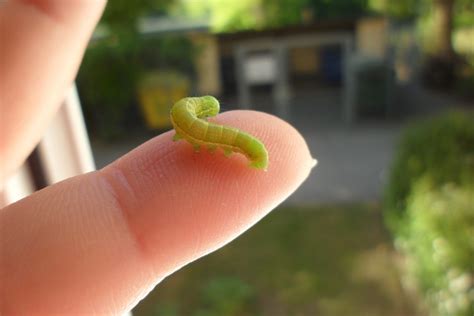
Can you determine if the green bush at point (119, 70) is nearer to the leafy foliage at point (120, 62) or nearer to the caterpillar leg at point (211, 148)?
the leafy foliage at point (120, 62)

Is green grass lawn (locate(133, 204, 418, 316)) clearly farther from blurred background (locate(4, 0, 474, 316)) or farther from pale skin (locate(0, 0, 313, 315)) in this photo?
pale skin (locate(0, 0, 313, 315))

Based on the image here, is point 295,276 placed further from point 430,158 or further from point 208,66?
point 208,66

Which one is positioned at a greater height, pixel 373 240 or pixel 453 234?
pixel 453 234

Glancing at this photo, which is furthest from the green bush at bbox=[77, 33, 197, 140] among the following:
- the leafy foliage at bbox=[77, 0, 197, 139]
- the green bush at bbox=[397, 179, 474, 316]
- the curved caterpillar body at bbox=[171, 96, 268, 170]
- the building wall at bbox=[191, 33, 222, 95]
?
the curved caterpillar body at bbox=[171, 96, 268, 170]

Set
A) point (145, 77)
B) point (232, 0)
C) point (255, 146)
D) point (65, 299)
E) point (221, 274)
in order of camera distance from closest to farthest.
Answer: point (65, 299) < point (255, 146) < point (221, 274) < point (145, 77) < point (232, 0)

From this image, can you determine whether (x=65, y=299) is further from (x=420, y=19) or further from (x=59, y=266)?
(x=420, y=19)

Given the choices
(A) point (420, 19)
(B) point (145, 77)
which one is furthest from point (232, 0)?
(A) point (420, 19)
